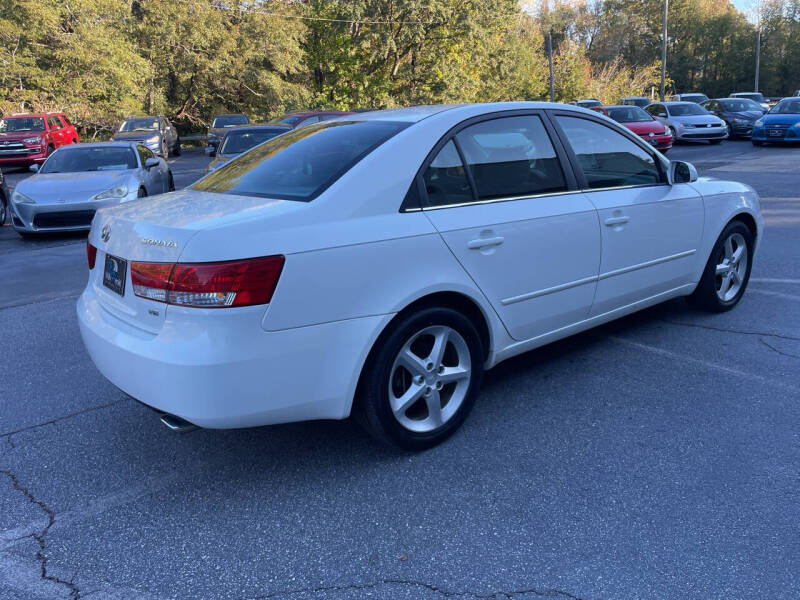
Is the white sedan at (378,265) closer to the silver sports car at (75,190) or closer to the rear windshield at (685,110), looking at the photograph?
the silver sports car at (75,190)

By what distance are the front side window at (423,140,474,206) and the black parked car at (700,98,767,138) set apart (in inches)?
984

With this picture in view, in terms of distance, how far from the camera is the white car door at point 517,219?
3.43 m

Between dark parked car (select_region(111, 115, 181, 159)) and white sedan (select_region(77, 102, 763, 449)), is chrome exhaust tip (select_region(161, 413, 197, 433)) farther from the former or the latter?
dark parked car (select_region(111, 115, 181, 159))

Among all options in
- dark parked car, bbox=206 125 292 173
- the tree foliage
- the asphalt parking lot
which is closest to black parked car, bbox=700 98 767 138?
the tree foliage

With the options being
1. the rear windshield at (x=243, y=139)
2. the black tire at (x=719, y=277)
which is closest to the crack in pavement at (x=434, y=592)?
the black tire at (x=719, y=277)

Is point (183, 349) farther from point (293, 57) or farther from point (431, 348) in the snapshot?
point (293, 57)

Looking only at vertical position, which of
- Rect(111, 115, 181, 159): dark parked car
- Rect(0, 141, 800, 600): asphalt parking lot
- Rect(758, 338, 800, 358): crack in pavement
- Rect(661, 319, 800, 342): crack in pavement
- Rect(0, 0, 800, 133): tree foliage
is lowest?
Rect(0, 141, 800, 600): asphalt parking lot

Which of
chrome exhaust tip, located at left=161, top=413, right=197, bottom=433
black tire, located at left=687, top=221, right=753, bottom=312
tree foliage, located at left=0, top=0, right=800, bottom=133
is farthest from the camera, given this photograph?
tree foliage, located at left=0, top=0, right=800, bottom=133

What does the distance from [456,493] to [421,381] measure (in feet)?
1.88

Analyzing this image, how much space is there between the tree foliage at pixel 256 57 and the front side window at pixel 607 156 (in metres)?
30.1

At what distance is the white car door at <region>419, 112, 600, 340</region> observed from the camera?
11.2 feet

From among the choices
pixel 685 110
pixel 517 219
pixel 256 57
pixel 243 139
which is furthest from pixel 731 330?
pixel 256 57

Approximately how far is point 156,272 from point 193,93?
1499 inches

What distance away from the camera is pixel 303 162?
3580 millimetres
